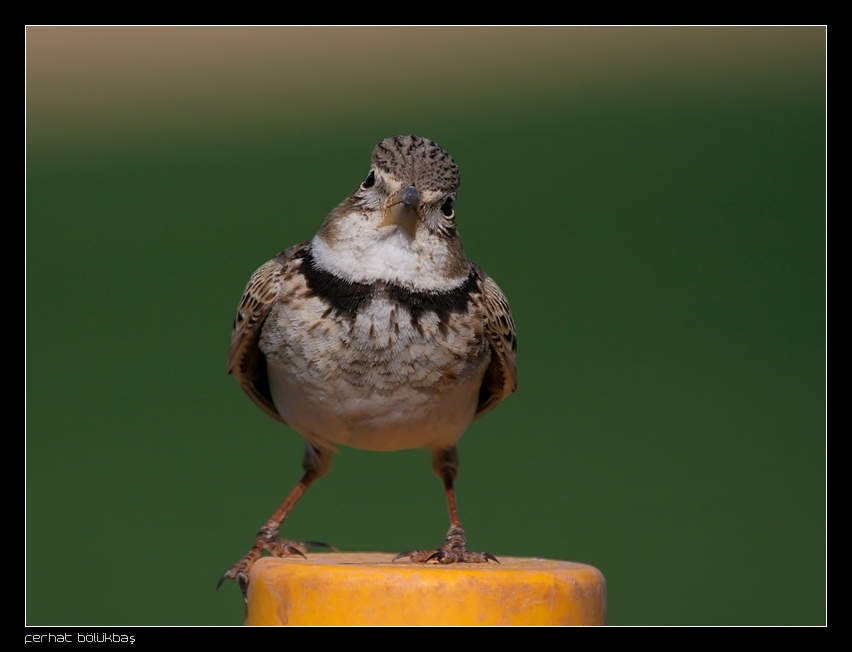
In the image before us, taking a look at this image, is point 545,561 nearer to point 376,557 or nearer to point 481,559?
point 481,559

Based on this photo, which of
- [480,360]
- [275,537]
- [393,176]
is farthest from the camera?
[275,537]

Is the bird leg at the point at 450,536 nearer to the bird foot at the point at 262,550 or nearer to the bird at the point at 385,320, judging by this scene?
the bird at the point at 385,320

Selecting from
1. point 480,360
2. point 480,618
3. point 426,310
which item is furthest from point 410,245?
point 480,618

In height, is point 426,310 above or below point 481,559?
above

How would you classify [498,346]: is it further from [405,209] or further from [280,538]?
[280,538]

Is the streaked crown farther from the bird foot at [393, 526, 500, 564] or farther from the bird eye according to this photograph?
the bird foot at [393, 526, 500, 564]

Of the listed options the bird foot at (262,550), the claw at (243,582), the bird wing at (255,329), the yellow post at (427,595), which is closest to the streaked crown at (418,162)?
the bird wing at (255,329)
